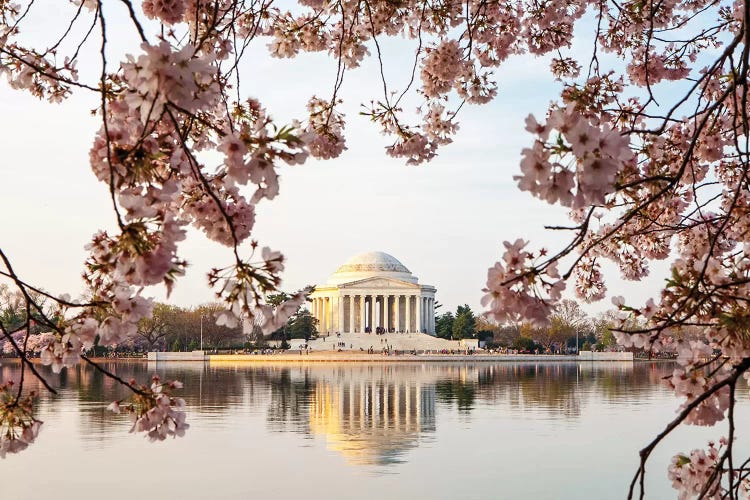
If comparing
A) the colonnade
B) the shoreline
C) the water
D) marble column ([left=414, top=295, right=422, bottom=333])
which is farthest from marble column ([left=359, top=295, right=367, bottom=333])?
the water

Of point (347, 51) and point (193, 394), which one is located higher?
point (347, 51)

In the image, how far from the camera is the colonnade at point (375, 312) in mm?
97812

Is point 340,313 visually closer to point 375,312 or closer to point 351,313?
point 351,313

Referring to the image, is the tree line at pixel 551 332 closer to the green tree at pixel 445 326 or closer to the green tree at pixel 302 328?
the green tree at pixel 445 326

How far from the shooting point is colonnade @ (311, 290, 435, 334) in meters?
97.8

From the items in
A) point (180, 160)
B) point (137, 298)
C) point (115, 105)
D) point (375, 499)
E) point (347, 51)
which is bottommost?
point (375, 499)

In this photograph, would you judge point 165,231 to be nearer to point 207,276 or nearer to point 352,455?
point 207,276

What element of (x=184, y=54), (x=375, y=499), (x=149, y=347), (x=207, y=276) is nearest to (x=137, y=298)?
(x=207, y=276)

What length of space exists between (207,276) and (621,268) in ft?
17.5

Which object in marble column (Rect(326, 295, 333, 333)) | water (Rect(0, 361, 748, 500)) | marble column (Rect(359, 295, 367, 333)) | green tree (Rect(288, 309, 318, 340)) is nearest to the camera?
water (Rect(0, 361, 748, 500))

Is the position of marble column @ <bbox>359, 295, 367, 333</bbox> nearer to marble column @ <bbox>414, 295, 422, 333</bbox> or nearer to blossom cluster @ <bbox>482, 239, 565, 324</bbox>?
marble column @ <bbox>414, 295, 422, 333</bbox>

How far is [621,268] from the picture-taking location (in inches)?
301

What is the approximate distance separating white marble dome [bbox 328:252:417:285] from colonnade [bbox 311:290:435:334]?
8.02 ft

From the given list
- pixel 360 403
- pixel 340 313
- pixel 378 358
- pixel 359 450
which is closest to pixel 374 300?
pixel 340 313
